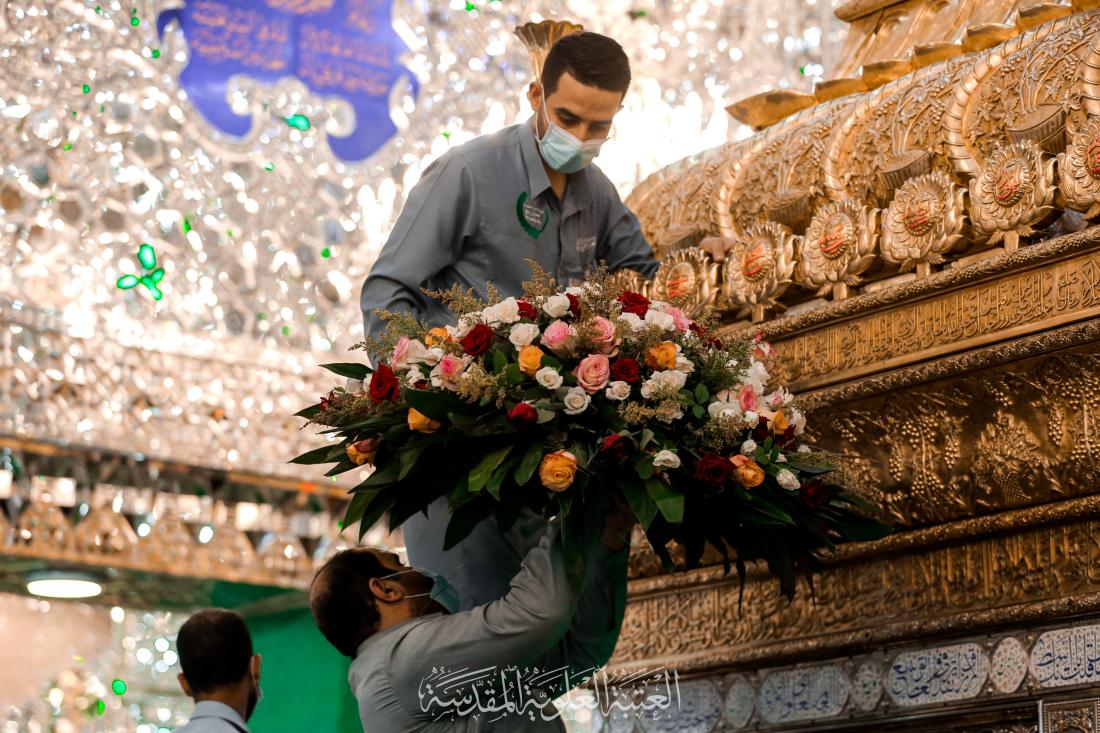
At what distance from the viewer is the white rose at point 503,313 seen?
8.41 ft

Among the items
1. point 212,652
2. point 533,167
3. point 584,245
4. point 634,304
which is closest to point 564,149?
point 533,167

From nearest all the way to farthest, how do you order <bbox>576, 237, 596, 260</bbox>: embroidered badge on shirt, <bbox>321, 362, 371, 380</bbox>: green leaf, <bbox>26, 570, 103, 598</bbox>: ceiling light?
1. <bbox>321, 362, 371, 380</bbox>: green leaf
2. <bbox>576, 237, 596, 260</bbox>: embroidered badge on shirt
3. <bbox>26, 570, 103, 598</bbox>: ceiling light

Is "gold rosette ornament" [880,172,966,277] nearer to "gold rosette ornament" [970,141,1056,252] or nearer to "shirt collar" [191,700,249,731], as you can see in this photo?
"gold rosette ornament" [970,141,1056,252]

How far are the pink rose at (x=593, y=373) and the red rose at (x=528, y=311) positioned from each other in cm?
15

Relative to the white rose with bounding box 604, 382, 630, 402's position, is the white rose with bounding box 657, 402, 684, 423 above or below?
below

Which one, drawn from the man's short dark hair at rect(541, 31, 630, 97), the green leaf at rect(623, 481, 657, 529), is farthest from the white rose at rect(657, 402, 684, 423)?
the man's short dark hair at rect(541, 31, 630, 97)

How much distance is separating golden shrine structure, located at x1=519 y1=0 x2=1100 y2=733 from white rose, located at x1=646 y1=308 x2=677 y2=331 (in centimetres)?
68

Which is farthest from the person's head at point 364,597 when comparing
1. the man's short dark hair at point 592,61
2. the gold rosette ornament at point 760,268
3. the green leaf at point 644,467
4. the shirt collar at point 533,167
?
the gold rosette ornament at point 760,268

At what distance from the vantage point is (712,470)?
243 centimetres

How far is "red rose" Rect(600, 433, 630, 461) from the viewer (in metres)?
2.41

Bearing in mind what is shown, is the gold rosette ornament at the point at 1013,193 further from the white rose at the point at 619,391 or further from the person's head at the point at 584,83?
the white rose at the point at 619,391

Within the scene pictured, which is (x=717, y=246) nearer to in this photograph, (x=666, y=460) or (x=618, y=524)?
(x=618, y=524)

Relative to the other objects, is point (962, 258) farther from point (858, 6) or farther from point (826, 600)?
point (858, 6)

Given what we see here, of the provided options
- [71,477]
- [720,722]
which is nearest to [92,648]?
[71,477]
